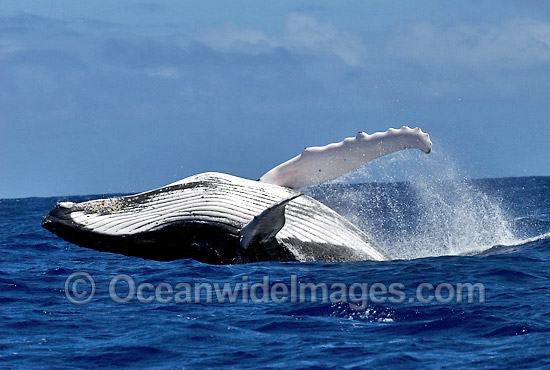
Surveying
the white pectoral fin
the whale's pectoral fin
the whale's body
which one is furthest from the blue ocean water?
the white pectoral fin

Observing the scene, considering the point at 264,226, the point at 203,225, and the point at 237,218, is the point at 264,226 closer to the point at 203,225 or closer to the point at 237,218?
the point at 237,218

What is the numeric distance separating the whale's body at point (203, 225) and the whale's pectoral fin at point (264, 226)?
0.50ft

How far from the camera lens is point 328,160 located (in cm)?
1068

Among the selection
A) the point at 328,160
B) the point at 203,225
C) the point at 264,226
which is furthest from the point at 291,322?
the point at 328,160

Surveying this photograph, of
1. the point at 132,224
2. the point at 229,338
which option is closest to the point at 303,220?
the point at 132,224

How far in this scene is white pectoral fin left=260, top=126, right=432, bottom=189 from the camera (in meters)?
10.6

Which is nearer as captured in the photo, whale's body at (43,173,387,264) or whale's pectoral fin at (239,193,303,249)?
whale's pectoral fin at (239,193,303,249)

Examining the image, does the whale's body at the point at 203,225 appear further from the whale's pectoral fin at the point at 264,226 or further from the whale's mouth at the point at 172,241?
the whale's pectoral fin at the point at 264,226

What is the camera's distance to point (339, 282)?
31.3ft

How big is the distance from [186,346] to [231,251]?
6.42ft

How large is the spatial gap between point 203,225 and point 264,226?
3.61ft

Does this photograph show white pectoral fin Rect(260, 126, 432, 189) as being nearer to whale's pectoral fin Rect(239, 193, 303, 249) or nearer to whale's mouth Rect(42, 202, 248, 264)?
whale's mouth Rect(42, 202, 248, 264)

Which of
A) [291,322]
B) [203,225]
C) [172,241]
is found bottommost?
[291,322]

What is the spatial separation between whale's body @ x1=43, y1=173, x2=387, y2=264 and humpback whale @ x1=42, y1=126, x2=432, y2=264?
0.4 inches
